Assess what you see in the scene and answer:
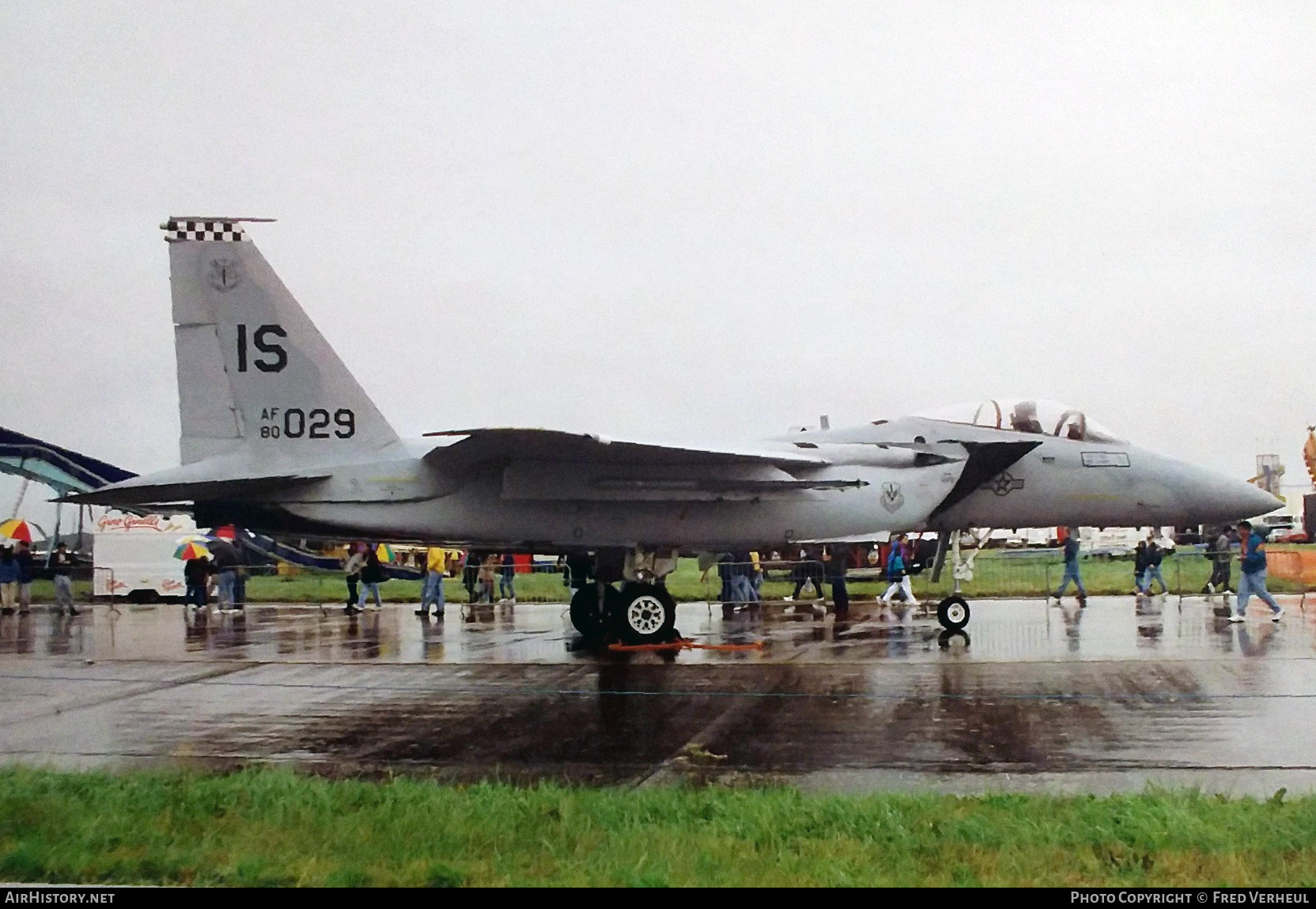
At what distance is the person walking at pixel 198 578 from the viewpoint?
71.2 feet

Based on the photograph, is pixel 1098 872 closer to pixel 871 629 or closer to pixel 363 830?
pixel 363 830

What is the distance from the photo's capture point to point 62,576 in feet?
66.0

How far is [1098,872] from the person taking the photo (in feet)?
14.1

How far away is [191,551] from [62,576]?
12.6 feet

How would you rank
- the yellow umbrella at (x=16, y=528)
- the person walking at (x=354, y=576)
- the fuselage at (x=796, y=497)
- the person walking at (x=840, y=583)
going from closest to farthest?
the fuselage at (x=796, y=497) < the yellow umbrella at (x=16, y=528) < the person walking at (x=840, y=583) < the person walking at (x=354, y=576)

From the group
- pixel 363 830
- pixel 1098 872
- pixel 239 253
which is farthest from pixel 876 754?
pixel 239 253

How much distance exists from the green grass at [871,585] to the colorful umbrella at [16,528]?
693 cm

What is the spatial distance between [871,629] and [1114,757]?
331 inches

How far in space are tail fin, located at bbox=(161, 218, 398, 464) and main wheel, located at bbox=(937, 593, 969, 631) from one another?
7567 millimetres

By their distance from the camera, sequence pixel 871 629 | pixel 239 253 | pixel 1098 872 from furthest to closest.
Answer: pixel 871 629 < pixel 239 253 < pixel 1098 872

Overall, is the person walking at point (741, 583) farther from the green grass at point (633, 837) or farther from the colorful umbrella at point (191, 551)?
the green grass at point (633, 837)

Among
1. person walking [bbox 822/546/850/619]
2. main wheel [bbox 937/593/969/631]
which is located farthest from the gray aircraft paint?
person walking [bbox 822/546/850/619]

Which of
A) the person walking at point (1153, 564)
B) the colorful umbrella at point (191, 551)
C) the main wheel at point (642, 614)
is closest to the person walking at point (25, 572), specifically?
the colorful umbrella at point (191, 551)

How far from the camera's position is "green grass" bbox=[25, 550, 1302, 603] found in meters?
22.6
